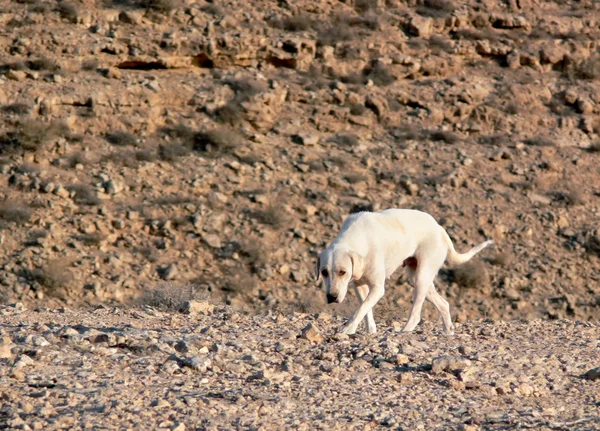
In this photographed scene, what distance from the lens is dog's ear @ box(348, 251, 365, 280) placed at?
9.18 meters

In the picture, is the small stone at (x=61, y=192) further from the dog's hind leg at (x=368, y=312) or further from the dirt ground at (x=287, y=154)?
the dog's hind leg at (x=368, y=312)

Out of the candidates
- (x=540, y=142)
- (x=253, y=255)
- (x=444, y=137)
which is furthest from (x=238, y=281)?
(x=540, y=142)

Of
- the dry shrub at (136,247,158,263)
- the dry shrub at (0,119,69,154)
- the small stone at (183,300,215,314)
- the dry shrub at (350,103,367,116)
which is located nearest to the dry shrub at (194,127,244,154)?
the dry shrub at (0,119,69,154)

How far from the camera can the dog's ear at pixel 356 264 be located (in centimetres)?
918

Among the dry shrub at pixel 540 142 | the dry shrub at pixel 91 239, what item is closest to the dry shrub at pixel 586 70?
the dry shrub at pixel 540 142

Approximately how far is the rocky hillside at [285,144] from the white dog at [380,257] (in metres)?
5.29

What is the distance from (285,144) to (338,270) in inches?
499

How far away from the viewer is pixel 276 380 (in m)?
6.82

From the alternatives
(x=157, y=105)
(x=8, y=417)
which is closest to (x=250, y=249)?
(x=157, y=105)

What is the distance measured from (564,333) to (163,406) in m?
6.08

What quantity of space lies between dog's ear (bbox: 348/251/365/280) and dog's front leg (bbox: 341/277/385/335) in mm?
250

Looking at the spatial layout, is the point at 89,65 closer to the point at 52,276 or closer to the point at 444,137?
the point at 52,276

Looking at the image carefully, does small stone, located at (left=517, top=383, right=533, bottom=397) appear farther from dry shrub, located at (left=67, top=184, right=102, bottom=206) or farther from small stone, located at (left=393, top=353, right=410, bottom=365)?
dry shrub, located at (left=67, top=184, right=102, bottom=206)

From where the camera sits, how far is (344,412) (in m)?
6.18
